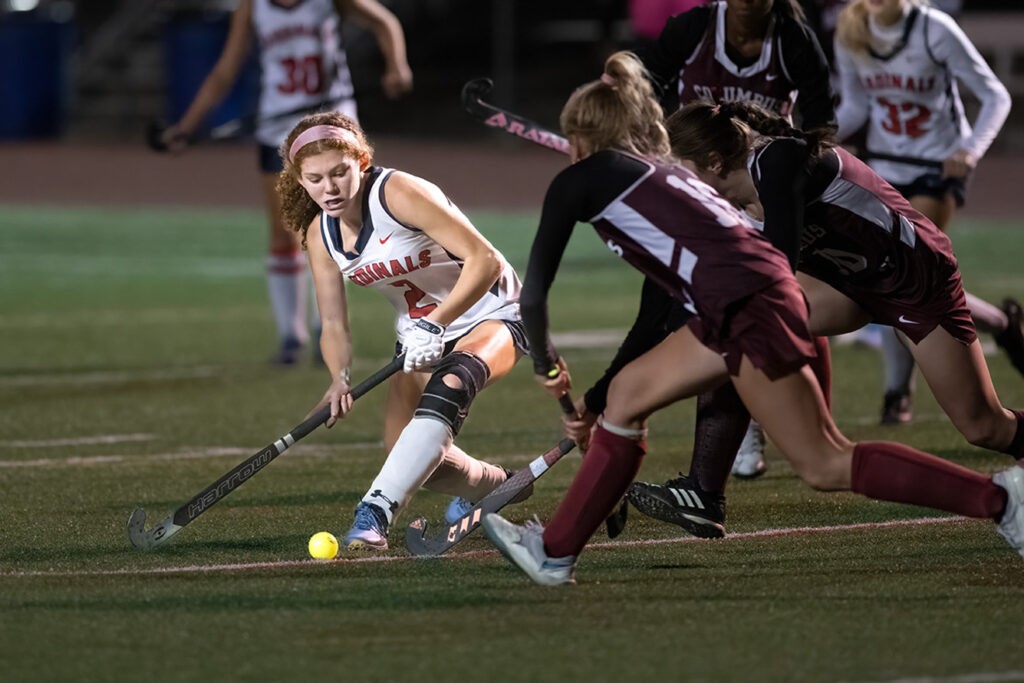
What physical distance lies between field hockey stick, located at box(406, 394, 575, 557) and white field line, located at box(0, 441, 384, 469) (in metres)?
1.96

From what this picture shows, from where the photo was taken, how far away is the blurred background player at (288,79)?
31.2 ft

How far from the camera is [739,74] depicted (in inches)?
253

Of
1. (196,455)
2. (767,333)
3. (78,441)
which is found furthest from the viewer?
(78,441)

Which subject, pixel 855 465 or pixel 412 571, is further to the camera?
pixel 412 571

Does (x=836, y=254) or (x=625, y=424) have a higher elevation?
(x=836, y=254)

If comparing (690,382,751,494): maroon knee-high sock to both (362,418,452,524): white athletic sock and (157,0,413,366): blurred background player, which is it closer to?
(362,418,452,524): white athletic sock

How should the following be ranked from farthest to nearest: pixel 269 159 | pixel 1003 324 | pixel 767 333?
pixel 269 159, pixel 1003 324, pixel 767 333

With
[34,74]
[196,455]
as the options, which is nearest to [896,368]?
[196,455]

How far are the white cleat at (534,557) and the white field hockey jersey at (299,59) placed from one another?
5.18 metres

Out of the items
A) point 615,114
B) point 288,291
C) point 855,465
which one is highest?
point 615,114

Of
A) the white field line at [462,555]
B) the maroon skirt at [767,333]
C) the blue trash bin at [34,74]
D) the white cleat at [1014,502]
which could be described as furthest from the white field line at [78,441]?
the blue trash bin at [34,74]

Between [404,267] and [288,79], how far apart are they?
15.0ft

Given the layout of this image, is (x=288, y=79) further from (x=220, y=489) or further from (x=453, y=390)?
(x=453, y=390)

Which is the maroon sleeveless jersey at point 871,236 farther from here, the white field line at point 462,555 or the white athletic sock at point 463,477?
the white athletic sock at point 463,477
